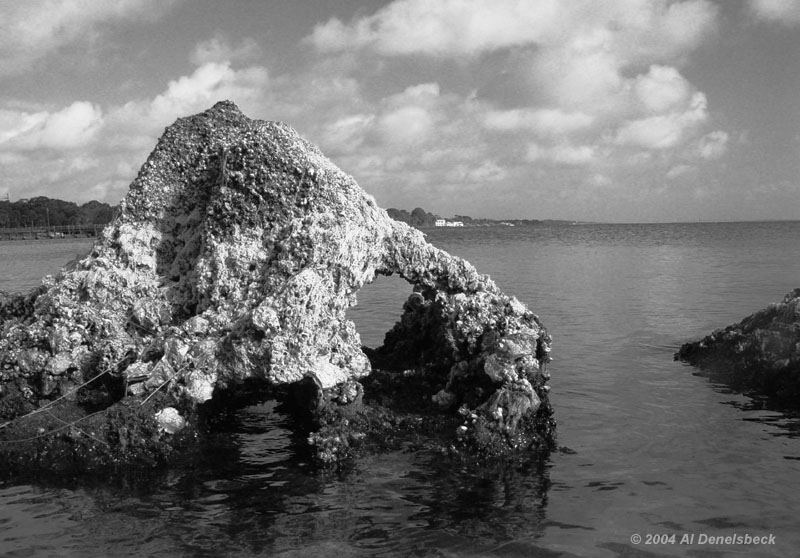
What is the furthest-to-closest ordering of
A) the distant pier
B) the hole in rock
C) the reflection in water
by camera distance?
the distant pier
the hole in rock
the reflection in water

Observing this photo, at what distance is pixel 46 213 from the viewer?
480 feet

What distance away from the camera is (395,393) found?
8812 millimetres

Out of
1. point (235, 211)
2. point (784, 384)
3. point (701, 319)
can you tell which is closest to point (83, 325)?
point (235, 211)

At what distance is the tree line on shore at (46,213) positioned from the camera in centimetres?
14088

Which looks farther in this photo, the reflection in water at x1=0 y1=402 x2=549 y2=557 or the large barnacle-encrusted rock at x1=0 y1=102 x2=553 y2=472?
the large barnacle-encrusted rock at x1=0 y1=102 x2=553 y2=472

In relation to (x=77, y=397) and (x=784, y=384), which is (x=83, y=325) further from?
(x=784, y=384)

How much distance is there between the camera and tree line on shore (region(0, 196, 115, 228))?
141 meters

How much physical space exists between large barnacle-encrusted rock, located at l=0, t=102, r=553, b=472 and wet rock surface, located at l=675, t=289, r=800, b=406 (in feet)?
13.2

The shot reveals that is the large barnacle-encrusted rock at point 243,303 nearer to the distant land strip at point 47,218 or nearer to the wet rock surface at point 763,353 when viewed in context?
the wet rock surface at point 763,353

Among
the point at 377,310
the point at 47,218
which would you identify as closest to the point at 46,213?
the point at 47,218

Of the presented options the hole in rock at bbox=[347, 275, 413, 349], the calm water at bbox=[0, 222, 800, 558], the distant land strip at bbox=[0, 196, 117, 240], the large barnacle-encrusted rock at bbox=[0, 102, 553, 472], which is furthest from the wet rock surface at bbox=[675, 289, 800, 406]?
the distant land strip at bbox=[0, 196, 117, 240]

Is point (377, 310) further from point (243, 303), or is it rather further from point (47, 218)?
point (47, 218)

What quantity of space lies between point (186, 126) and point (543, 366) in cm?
635

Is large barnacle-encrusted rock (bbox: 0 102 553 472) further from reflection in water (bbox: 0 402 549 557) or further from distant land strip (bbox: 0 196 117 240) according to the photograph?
distant land strip (bbox: 0 196 117 240)
